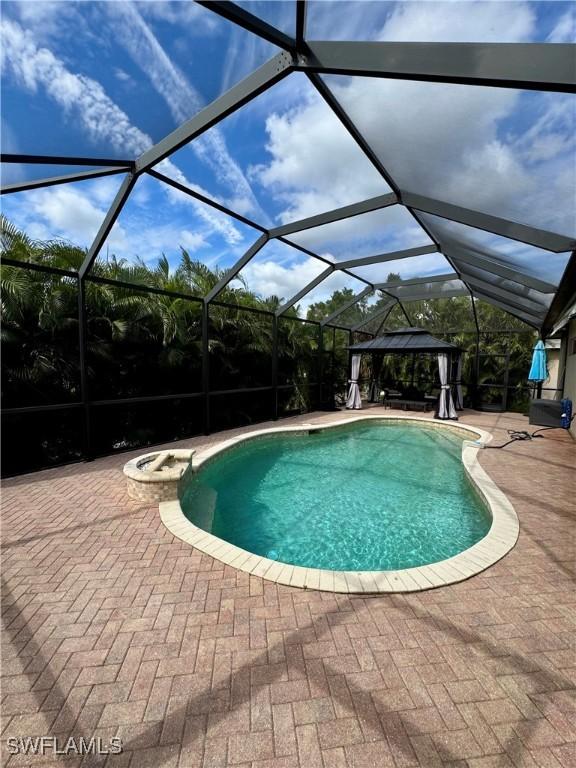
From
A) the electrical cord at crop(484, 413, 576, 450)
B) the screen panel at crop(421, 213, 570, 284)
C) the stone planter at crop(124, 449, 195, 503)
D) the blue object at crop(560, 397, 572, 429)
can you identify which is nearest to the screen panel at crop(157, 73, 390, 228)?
the screen panel at crop(421, 213, 570, 284)

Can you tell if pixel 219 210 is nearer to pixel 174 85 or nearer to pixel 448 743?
pixel 174 85

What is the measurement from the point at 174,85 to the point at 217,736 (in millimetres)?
5276

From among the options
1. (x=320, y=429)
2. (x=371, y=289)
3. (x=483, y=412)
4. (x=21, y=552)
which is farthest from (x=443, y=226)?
(x=483, y=412)

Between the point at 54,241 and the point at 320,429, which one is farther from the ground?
the point at 54,241

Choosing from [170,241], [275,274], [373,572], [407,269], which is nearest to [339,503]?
[373,572]

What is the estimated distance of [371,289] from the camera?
1295cm

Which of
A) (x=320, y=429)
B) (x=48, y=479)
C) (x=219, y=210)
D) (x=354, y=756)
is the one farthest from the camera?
(x=320, y=429)

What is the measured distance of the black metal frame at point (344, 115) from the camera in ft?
7.40

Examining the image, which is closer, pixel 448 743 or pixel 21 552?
pixel 448 743

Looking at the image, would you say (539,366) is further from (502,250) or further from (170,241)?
(170,241)

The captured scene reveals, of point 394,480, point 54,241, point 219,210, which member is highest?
point 219,210

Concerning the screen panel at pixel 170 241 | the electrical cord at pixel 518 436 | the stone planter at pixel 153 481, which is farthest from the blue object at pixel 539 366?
the stone planter at pixel 153 481

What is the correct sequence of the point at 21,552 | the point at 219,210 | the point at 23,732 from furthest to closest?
1. the point at 219,210
2. the point at 21,552
3. the point at 23,732

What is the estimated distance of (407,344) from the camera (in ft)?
42.1
